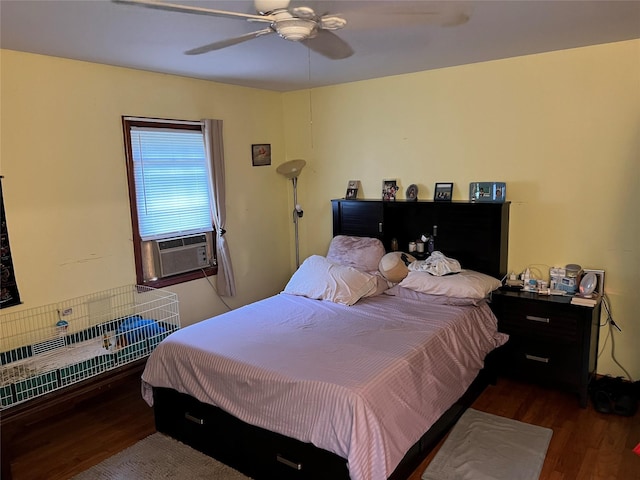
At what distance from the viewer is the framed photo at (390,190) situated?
4.11 meters

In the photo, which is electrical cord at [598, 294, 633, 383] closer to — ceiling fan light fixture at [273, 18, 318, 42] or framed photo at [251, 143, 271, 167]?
ceiling fan light fixture at [273, 18, 318, 42]

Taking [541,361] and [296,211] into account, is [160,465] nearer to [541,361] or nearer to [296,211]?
[541,361]

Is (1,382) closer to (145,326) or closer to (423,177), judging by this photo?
(145,326)

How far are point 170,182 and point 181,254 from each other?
1.99 ft

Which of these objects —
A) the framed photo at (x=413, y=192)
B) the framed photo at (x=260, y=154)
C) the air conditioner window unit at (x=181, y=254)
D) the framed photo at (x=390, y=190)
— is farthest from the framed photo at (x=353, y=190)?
the air conditioner window unit at (x=181, y=254)

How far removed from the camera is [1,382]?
2502 mm

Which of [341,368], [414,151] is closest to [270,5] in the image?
[341,368]

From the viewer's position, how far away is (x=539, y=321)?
3.17m

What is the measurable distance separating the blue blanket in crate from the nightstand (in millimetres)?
2435

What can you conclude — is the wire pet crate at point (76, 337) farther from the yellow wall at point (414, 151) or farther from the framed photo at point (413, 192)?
the framed photo at point (413, 192)

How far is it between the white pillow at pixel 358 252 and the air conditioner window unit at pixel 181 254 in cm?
114

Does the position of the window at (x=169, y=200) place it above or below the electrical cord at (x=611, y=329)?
above

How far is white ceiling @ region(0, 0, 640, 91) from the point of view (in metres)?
2.22

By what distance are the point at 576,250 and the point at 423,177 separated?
51.4 inches
